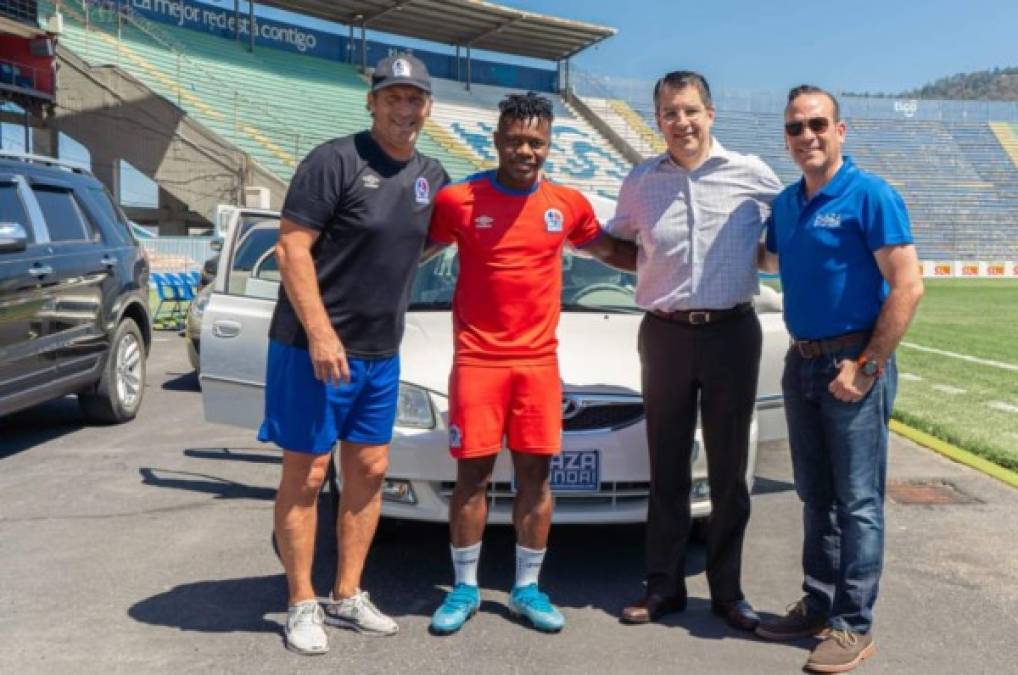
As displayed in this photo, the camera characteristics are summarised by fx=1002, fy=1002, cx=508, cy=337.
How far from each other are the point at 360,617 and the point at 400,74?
6.13 ft

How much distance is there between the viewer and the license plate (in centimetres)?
383

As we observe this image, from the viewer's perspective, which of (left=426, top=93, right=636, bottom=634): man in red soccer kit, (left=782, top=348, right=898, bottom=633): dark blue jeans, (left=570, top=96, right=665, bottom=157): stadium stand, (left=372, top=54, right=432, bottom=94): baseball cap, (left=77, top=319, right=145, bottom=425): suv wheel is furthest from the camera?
(left=570, top=96, right=665, bottom=157): stadium stand

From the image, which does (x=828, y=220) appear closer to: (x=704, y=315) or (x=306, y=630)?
→ (x=704, y=315)

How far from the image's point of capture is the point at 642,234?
145 inches

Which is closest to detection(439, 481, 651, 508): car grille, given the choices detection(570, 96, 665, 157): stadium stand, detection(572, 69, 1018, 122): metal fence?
detection(570, 96, 665, 157): stadium stand

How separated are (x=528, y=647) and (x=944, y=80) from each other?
613ft

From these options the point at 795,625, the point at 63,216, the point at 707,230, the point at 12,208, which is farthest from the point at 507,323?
the point at 63,216

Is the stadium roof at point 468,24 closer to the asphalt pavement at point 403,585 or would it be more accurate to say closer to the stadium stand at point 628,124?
the stadium stand at point 628,124

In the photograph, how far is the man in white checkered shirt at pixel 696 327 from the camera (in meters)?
3.55

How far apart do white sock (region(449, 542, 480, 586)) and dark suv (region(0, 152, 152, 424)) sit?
352 cm

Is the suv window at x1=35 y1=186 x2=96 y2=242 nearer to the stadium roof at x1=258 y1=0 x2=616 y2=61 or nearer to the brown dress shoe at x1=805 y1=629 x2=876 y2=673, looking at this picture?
the brown dress shoe at x1=805 y1=629 x2=876 y2=673

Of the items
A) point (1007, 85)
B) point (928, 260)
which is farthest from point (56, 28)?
point (1007, 85)

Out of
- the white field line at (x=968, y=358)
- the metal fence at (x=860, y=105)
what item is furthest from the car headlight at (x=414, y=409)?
the metal fence at (x=860, y=105)

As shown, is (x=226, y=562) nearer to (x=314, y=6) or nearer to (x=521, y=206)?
(x=521, y=206)
